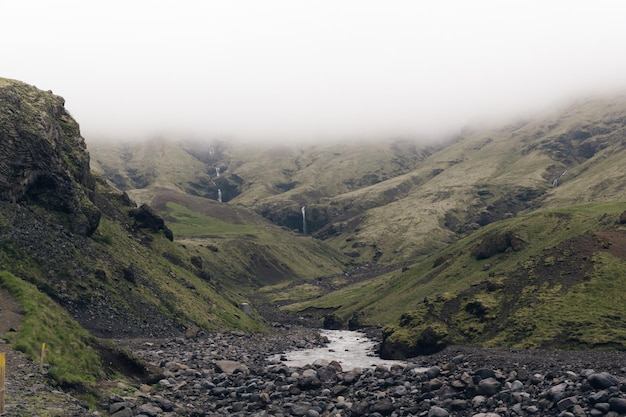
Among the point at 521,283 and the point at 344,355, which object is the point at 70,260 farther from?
the point at 521,283

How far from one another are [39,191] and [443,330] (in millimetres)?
67523

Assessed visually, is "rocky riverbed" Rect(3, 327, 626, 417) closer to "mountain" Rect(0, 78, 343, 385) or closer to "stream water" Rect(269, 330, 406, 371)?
"mountain" Rect(0, 78, 343, 385)

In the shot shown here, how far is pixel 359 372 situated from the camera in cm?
5006

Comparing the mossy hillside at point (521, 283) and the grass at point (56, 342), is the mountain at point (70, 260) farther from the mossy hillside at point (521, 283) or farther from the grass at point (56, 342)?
the mossy hillside at point (521, 283)

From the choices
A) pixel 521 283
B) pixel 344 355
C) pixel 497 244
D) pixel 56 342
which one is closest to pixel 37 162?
pixel 56 342

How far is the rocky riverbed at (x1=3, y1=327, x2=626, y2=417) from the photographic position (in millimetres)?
33062

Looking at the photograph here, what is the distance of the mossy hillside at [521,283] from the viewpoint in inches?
2965

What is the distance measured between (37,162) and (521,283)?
8234 cm

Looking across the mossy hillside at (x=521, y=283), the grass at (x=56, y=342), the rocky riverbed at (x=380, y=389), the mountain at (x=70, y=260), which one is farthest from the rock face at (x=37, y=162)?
the mossy hillside at (x=521, y=283)

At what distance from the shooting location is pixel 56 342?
38.1m

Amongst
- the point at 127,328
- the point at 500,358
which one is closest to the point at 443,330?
the point at 500,358

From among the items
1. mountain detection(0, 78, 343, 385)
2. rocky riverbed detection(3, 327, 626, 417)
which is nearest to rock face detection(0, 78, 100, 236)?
mountain detection(0, 78, 343, 385)

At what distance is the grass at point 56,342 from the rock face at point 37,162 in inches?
1241

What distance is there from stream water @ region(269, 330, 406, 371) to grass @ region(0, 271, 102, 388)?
101 feet
